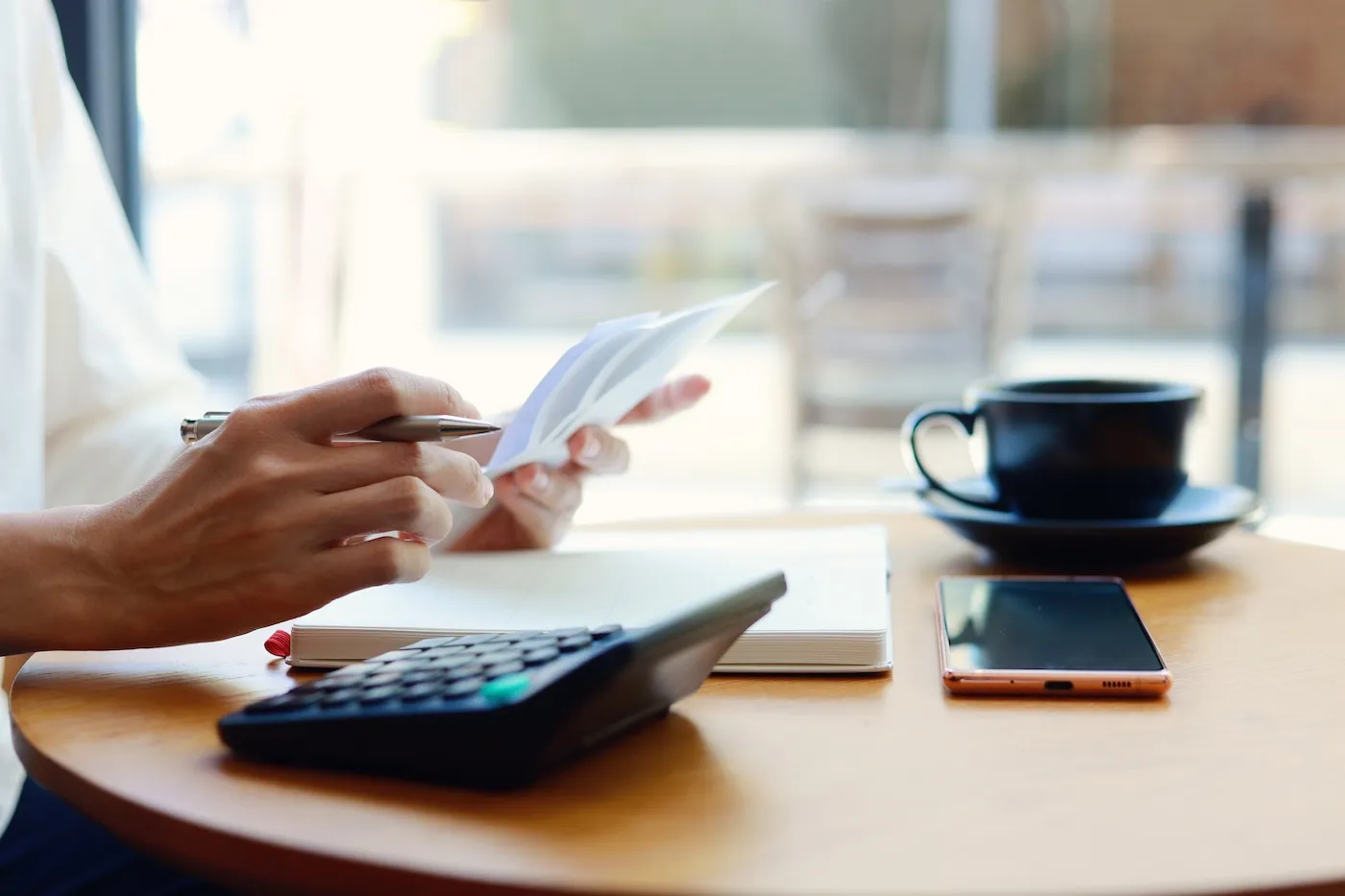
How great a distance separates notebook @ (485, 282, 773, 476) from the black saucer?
0.65 ft

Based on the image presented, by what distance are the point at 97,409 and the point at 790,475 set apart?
7.21ft

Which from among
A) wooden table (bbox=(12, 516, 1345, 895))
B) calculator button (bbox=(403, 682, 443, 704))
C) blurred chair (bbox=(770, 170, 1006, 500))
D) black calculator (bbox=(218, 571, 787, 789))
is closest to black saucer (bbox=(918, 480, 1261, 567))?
wooden table (bbox=(12, 516, 1345, 895))

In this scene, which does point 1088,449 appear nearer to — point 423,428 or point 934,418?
point 934,418

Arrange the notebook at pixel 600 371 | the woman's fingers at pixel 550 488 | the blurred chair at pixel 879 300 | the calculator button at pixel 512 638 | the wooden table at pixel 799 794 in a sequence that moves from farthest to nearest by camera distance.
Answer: the blurred chair at pixel 879 300 < the woman's fingers at pixel 550 488 < the notebook at pixel 600 371 < the calculator button at pixel 512 638 < the wooden table at pixel 799 794

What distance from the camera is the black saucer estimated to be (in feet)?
2.53

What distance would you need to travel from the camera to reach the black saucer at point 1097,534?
2.53 feet

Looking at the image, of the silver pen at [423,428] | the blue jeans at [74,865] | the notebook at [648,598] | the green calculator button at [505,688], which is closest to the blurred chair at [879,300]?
the notebook at [648,598]

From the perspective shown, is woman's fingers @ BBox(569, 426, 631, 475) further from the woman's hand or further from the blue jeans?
the blue jeans

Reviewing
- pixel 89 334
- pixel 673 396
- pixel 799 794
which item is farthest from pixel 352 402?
pixel 89 334

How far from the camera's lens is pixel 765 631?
1.96 feet

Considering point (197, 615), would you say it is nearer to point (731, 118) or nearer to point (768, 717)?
point (768, 717)

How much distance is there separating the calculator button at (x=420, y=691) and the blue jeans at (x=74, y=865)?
0.31 metres

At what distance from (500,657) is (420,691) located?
33 mm

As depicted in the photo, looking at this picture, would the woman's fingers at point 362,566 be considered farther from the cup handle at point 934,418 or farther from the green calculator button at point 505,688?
the cup handle at point 934,418
